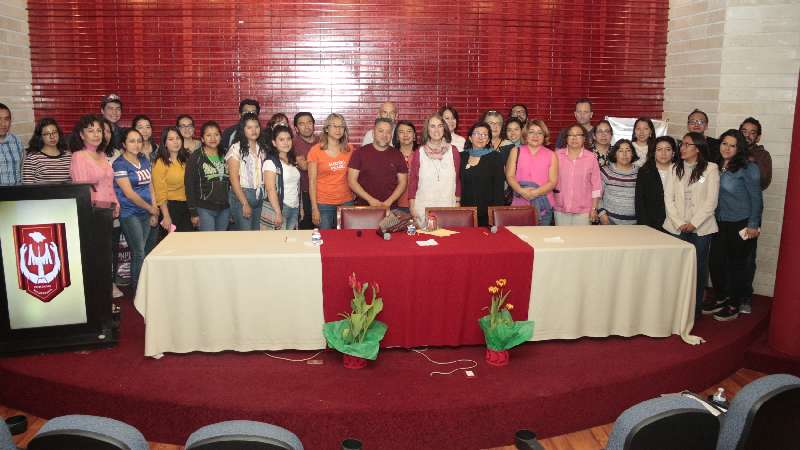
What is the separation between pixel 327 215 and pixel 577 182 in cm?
209

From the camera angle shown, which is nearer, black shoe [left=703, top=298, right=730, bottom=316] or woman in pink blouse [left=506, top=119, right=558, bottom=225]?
black shoe [left=703, top=298, right=730, bottom=316]

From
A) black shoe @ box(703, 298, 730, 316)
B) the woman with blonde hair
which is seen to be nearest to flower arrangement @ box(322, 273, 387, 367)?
the woman with blonde hair

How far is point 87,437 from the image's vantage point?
1718mm

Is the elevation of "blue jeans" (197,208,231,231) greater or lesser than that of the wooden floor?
greater

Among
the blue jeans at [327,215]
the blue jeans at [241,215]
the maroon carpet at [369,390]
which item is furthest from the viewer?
A: the blue jeans at [327,215]

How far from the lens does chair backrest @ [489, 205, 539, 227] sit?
5.24m

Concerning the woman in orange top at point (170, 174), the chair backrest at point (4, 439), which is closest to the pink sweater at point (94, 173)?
the woman in orange top at point (170, 174)

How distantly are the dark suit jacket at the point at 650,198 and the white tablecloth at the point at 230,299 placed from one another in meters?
2.64

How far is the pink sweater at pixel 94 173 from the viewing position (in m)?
4.95

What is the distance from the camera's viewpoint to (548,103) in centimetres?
764

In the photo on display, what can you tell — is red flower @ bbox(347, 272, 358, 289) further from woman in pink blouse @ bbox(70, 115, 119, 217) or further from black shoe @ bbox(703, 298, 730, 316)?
black shoe @ bbox(703, 298, 730, 316)

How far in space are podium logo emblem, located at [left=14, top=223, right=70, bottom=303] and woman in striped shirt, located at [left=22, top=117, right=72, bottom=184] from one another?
3.92 feet

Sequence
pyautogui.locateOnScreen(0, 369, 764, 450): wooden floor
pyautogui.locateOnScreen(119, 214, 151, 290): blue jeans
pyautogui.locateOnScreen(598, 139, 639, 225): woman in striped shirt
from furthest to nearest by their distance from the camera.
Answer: pyautogui.locateOnScreen(598, 139, 639, 225): woman in striped shirt → pyautogui.locateOnScreen(119, 214, 151, 290): blue jeans → pyautogui.locateOnScreen(0, 369, 764, 450): wooden floor

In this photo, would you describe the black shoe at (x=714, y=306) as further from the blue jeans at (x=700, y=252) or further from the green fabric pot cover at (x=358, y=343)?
the green fabric pot cover at (x=358, y=343)
